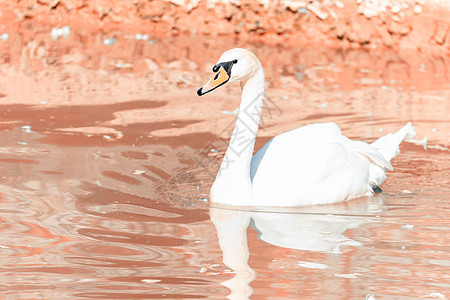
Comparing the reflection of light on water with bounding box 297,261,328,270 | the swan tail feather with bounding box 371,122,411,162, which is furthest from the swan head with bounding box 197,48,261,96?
the swan tail feather with bounding box 371,122,411,162

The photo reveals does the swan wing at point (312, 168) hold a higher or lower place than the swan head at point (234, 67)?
lower

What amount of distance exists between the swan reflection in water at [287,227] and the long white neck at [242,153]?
121 millimetres

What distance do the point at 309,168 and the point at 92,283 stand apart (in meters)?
2.45

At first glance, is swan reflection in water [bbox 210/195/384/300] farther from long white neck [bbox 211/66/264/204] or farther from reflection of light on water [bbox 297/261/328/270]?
long white neck [bbox 211/66/264/204]

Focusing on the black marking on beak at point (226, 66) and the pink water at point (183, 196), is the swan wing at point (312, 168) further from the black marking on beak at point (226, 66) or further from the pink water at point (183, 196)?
A: the black marking on beak at point (226, 66)

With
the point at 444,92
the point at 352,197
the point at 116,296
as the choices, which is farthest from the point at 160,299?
the point at 444,92

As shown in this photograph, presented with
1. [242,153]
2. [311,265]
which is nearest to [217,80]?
[242,153]

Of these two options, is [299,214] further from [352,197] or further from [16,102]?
[16,102]

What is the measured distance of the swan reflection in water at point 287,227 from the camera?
540 cm

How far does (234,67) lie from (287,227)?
1.26 metres

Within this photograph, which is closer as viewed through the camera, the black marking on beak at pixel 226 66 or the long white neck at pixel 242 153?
the black marking on beak at pixel 226 66

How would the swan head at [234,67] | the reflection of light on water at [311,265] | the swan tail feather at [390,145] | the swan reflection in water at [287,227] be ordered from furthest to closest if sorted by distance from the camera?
the swan tail feather at [390,145] → the swan head at [234,67] → the swan reflection in water at [287,227] → the reflection of light on water at [311,265]

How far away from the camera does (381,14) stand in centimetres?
1420

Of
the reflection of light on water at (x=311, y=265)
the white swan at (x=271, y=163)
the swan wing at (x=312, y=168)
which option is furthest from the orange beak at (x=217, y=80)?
the reflection of light on water at (x=311, y=265)
